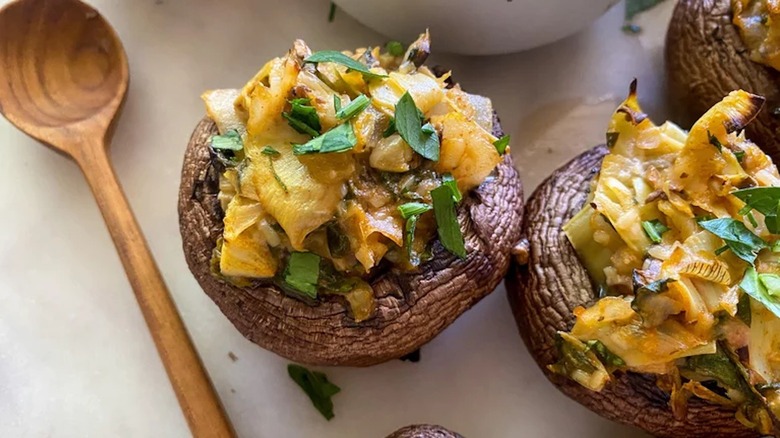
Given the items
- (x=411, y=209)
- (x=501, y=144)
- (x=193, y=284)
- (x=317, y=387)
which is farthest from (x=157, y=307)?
(x=501, y=144)

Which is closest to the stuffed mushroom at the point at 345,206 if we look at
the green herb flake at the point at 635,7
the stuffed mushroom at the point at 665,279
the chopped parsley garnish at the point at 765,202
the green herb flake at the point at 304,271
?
the green herb flake at the point at 304,271

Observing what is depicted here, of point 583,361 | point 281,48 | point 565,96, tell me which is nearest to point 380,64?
point 281,48

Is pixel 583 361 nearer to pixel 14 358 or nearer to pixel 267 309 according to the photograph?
pixel 267 309

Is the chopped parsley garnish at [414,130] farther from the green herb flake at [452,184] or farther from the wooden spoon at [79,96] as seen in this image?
the wooden spoon at [79,96]

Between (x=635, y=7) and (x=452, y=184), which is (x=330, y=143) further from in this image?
(x=635, y=7)

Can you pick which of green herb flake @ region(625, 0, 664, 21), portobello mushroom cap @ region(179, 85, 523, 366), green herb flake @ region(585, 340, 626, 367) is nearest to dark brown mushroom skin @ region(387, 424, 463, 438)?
portobello mushroom cap @ region(179, 85, 523, 366)

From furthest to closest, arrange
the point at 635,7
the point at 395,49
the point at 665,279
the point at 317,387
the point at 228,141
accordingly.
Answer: the point at 635,7, the point at 317,387, the point at 395,49, the point at 228,141, the point at 665,279
